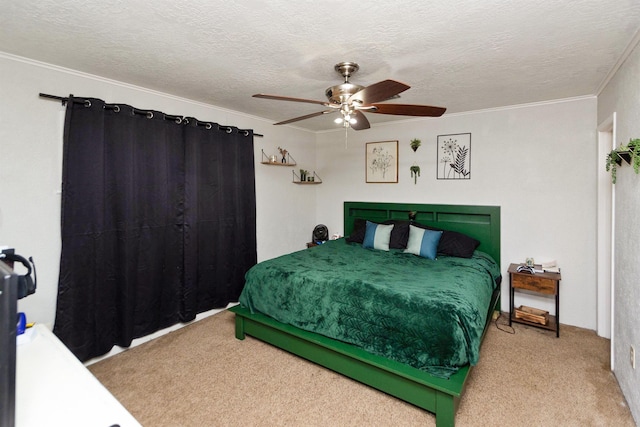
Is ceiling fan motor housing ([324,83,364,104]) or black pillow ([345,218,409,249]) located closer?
ceiling fan motor housing ([324,83,364,104])

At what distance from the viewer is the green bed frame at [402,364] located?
194 centimetres

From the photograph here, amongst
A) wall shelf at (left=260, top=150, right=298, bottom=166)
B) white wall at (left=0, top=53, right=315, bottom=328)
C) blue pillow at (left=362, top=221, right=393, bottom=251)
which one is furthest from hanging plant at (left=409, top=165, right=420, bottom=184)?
white wall at (left=0, top=53, right=315, bottom=328)

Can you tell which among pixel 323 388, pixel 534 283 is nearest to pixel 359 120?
pixel 323 388

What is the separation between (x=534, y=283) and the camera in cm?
312

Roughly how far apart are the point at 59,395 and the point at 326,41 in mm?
2205

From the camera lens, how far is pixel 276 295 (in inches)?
111

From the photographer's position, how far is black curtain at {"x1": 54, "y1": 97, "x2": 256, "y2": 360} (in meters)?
2.51

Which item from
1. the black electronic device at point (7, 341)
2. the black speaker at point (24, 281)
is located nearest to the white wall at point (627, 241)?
the black electronic device at point (7, 341)

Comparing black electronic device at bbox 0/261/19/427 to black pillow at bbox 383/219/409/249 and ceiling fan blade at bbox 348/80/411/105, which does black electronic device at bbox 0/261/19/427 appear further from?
black pillow at bbox 383/219/409/249

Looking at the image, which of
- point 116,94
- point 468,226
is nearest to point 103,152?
point 116,94

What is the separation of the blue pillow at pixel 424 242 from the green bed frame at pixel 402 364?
0.52m

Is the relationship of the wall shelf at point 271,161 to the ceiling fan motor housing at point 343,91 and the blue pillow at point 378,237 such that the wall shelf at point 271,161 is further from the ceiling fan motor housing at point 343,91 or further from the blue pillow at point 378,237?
the ceiling fan motor housing at point 343,91

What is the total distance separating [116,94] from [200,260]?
180cm

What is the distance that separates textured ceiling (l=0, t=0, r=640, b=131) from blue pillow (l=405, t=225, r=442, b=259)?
156cm
